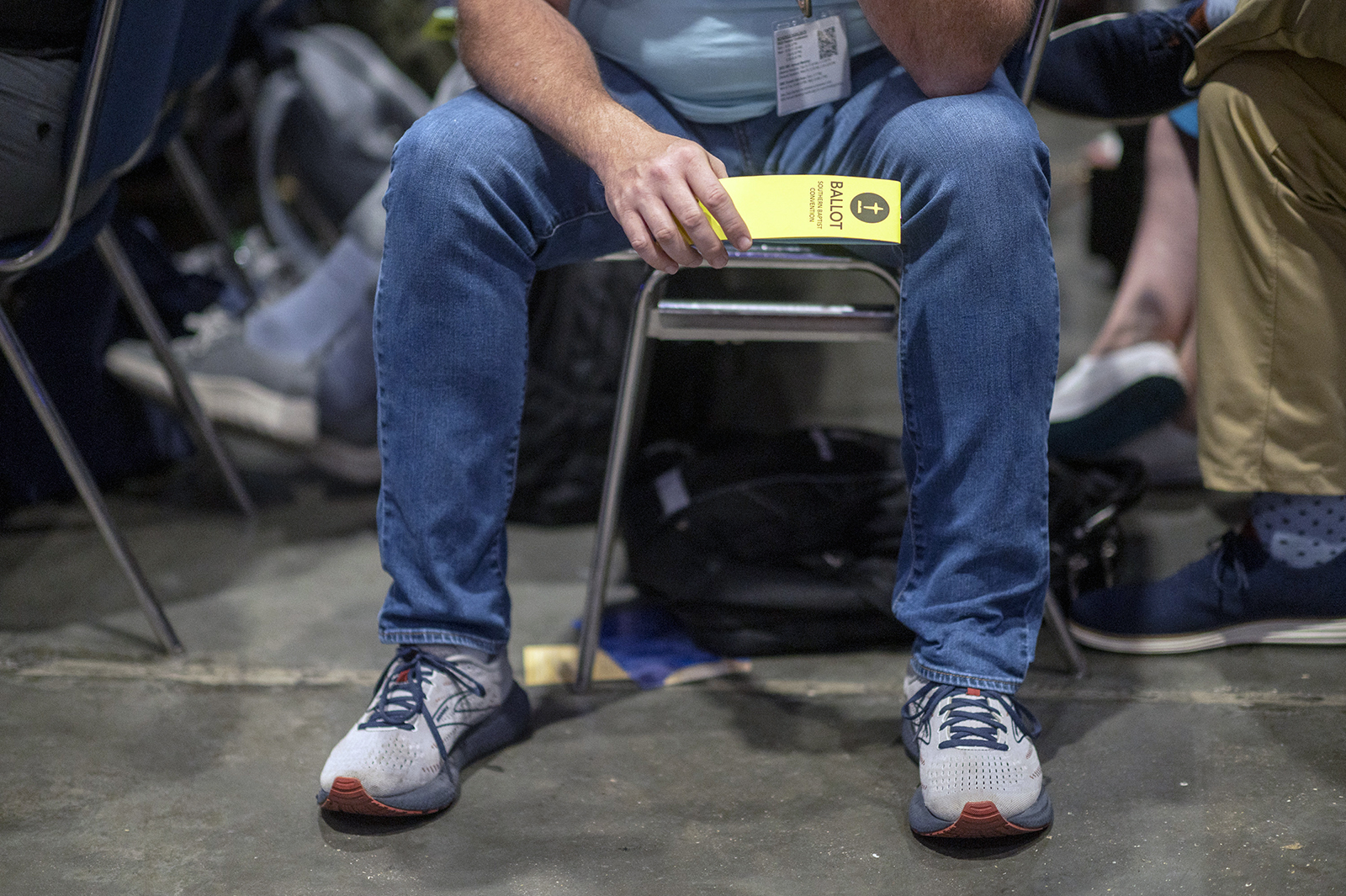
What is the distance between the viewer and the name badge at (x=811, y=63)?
41.6 inches

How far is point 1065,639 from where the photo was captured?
1.22m

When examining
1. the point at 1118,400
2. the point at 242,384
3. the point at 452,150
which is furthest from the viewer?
the point at 242,384

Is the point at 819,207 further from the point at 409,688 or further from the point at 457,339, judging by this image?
the point at 409,688

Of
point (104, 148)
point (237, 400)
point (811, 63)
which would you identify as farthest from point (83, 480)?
point (811, 63)

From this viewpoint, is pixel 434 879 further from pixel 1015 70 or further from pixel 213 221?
pixel 213 221

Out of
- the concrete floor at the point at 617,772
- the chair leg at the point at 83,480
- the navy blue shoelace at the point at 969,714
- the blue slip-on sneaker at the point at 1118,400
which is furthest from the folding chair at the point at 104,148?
the blue slip-on sneaker at the point at 1118,400

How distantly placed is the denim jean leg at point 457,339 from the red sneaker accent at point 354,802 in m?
0.14

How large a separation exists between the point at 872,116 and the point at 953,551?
1.30 feet

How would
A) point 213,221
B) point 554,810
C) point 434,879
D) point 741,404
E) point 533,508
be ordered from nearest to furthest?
point 434,879 < point 554,810 < point 533,508 < point 741,404 < point 213,221

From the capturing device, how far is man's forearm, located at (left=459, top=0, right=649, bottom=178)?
986 mm

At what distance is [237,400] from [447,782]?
3.08 ft

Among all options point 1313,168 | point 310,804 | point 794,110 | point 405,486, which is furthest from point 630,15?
point 310,804

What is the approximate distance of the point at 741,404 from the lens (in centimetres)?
183

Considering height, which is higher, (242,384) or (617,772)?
(242,384)
